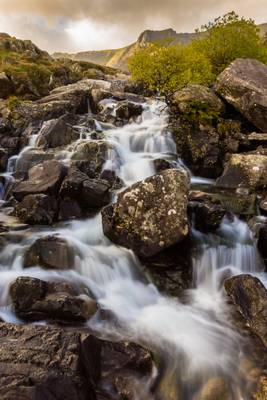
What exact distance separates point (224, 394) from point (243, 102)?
16636 millimetres

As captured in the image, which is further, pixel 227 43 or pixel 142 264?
pixel 227 43

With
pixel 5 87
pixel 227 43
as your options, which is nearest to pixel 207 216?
pixel 227 43

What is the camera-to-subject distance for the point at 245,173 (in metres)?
16.2

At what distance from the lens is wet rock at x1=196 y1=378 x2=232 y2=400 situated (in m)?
6.98

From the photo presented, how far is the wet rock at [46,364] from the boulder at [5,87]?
31512 mm

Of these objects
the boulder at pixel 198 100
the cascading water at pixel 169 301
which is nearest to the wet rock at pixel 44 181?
the cascading water at pixel 169 301

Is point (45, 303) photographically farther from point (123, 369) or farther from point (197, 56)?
point (197, 56)

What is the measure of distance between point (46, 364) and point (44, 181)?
960cm

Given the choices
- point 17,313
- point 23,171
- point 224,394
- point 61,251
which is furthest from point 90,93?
point 224,394

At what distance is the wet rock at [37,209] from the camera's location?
13.2 metres

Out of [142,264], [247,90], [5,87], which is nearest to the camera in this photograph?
[142,264]

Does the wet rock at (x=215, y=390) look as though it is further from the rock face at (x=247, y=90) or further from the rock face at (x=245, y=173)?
the rock face at (x=247, y=90)

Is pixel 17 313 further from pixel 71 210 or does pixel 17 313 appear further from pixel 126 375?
pixel 71 210

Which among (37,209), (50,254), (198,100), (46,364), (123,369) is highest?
(198,100)
